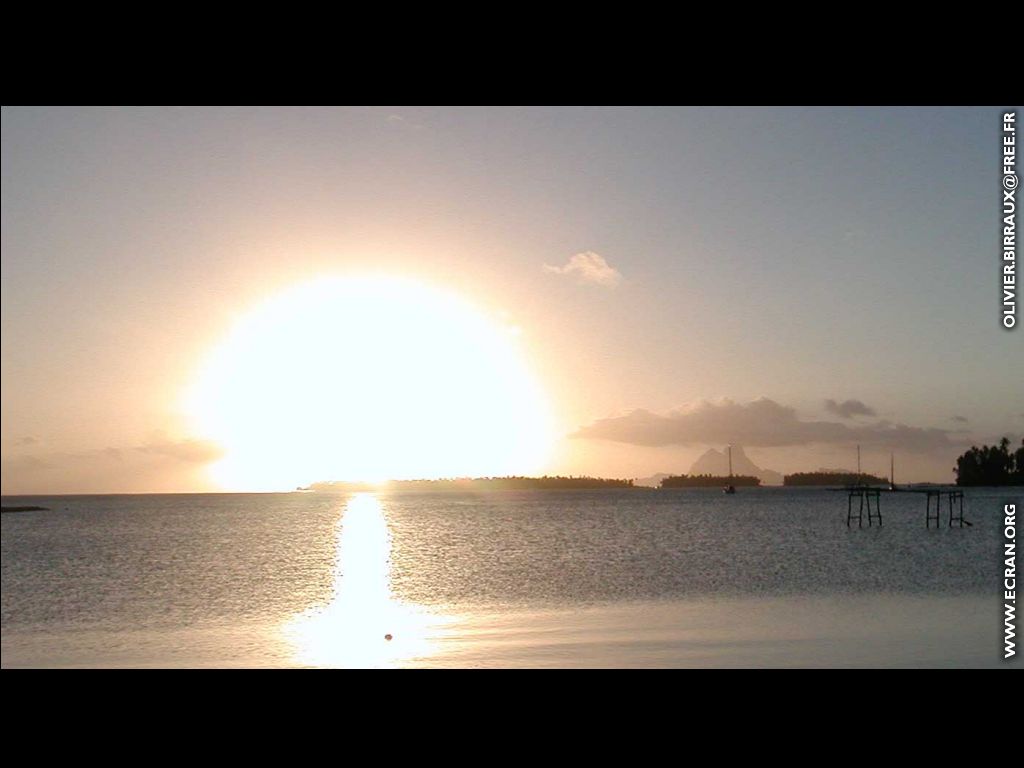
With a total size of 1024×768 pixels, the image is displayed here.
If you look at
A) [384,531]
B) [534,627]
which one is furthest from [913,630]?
[384,531]

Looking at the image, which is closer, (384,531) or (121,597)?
(121,597)

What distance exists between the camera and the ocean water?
17281 millimetres

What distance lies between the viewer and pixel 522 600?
1115 inches

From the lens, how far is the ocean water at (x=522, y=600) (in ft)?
56.7
